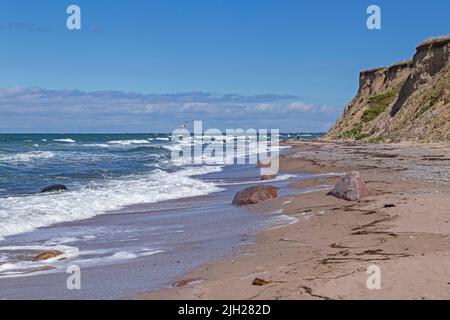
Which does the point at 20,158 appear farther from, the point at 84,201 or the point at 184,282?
the point at 184,282

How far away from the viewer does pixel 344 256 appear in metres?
7.03

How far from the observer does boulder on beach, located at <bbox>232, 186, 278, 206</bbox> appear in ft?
46.0

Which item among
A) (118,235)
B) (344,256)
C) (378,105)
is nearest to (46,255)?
(118,235)

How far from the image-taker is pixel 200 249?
28.5 ft

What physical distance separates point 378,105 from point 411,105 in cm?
1802

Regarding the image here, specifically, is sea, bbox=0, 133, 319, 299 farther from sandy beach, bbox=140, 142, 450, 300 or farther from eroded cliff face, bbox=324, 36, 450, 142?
eroded cliff face, bbox=324, 36, 450, 142

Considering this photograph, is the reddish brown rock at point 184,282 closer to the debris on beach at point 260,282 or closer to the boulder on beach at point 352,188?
the debris on beach at point 260,282

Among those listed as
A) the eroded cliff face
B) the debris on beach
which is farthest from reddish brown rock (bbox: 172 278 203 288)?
the eroded cliff face

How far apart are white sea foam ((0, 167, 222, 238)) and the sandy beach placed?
211 inches

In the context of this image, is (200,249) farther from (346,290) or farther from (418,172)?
(418,172)

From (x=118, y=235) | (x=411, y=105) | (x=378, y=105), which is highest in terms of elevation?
(x=378, y=105)

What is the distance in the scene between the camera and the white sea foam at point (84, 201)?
12578 mm
